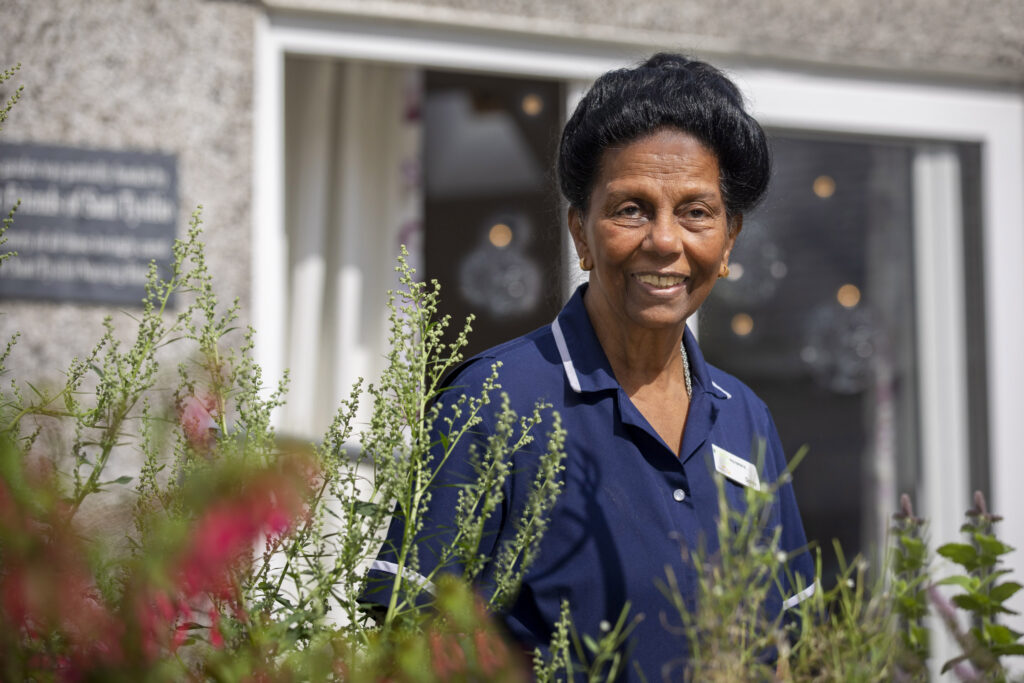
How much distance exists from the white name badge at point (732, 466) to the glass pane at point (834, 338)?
292 centimetres

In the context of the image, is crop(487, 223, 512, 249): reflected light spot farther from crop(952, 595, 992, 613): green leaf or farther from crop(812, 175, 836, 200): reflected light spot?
crop(952, 595, 992, 613): green leaf

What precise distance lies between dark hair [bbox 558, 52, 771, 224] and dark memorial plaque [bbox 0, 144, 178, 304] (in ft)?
5.22

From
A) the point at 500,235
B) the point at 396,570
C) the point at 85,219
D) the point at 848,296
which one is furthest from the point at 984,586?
the point at 500,235

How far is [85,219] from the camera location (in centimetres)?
303

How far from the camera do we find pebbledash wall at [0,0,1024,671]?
9.93 ft

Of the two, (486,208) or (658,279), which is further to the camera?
(486,208)

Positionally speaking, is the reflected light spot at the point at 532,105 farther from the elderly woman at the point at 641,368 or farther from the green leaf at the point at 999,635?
the green leaf at the point at 999,635

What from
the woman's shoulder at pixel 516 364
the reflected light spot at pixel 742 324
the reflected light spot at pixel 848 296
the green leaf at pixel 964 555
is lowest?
the green leaf at pixel 964 555

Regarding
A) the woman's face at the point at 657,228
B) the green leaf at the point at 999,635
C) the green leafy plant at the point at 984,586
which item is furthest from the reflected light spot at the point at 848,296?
the green leaf at the point at 999,635

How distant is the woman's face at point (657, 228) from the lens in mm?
1736

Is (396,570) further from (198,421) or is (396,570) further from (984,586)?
(984,586)

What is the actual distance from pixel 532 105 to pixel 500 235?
25.9 inches

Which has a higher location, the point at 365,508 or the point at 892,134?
the point at 892,134

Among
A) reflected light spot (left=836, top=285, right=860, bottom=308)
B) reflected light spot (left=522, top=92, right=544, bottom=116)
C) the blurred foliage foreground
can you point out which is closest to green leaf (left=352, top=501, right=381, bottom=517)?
the blurred foliage foreground
